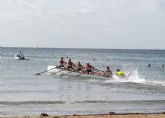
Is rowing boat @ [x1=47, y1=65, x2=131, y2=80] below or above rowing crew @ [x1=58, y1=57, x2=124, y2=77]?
below

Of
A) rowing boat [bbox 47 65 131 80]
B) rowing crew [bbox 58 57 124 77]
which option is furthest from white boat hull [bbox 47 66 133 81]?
rowing crew [bbox 58 57 124 77]

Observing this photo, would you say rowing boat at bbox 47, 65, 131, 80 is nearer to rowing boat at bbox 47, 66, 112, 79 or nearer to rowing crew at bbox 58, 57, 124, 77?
rowing boat at bbox 47, 66, 112, 79

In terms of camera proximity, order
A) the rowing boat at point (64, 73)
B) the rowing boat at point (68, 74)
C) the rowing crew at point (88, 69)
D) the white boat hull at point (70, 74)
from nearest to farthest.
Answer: the white boat hull at point (70, 74), the rowing boat at point (68, 74), the rowing crew at point (88, 69), the rowing boat at point (64, 73)

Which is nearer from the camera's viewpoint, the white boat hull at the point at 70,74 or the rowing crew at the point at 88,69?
the white boat hull at the point at 70,74

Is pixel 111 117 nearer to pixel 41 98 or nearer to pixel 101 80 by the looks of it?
pixel 41 98

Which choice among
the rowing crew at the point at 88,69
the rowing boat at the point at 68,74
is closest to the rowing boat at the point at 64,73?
the rowing boat at the point at 68,74

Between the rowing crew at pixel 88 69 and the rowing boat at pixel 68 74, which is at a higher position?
the rowing crew at pixel 88 69

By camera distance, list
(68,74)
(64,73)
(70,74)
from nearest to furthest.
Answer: (70,74)
(68,74)
(64,73)

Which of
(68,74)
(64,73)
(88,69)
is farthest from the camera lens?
(64,73)

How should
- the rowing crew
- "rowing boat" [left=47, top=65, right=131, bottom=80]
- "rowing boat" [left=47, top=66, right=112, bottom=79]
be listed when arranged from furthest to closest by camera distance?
"rowing boat" [left=47, top=66, right=112, bottom=79], the rowing crew, "rowing boat" [left=47, top=65, right=131, bottom=80]

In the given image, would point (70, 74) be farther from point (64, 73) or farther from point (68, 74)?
point (64, 73)

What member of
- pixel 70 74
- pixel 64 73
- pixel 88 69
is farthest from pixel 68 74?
pixel 88 69

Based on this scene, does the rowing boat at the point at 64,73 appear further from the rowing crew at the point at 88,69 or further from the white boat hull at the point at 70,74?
the rowing crew at the point at 88,69

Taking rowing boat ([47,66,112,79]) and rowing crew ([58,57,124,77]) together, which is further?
rowing boat ([47,66,112,79])
